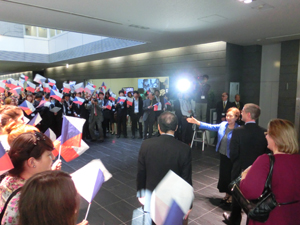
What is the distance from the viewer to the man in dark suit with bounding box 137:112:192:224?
83.9 inches

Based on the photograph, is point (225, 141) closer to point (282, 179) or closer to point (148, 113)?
point (282, 179)

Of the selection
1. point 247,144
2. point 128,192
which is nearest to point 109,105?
point 128,192

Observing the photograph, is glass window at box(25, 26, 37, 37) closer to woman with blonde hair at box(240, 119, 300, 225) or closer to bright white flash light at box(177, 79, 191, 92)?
bright white flash light at box(177, 79, 191, 92)

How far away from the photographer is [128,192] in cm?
420

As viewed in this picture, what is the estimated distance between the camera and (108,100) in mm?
9062

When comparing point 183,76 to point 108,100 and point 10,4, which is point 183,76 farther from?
point 10,4

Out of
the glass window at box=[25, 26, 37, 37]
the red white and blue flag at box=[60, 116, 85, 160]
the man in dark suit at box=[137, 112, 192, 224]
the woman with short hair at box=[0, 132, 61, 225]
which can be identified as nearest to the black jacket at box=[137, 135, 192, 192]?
the man in dark suit at box=[137, 112, 192, 224]

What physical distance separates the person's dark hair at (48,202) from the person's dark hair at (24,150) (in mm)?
668

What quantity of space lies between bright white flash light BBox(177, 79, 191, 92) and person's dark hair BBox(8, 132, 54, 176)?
7.19m

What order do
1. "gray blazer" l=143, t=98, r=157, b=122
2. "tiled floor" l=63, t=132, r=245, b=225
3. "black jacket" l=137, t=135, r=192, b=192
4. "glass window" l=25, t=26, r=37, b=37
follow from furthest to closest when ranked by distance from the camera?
"glass window" l=25, t=26, r=37, b=37 → "gray blazer" l=143, t=98, r=157, b=122 → "tiled floor" l=63, t=132, r=245, b=225 → "black jacket" l=137, t=135, r=192, b=192

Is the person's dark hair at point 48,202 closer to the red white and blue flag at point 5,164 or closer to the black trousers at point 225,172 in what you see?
the red white and blue flag at point 5,164

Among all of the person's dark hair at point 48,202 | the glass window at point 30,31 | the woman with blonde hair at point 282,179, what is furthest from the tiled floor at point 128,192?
the glass window at point 30,31

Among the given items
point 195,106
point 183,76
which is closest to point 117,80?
point 183,76

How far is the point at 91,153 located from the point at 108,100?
2907mm
